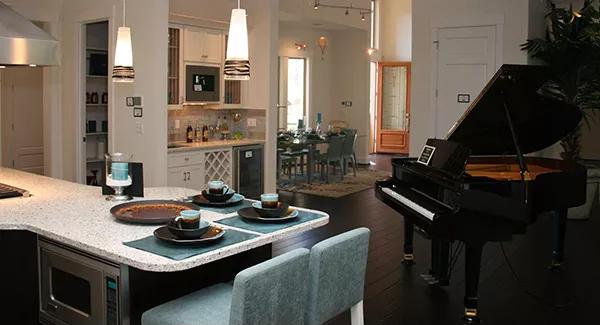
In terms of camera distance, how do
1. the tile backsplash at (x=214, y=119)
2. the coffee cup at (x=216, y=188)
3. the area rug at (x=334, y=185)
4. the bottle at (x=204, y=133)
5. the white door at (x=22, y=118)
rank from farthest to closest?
the area rug at (x=334, y=185) → the white door at (x=22, y=118) → the bottle at (x=204, y=133) → the tile backsplash at (x=214, y=119) → the coffee cup at (x=216, y=188)

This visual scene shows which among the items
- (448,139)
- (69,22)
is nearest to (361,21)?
(69,22)

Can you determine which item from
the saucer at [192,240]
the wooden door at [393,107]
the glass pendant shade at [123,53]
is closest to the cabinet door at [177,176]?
the glass pendant shade at [123,53]

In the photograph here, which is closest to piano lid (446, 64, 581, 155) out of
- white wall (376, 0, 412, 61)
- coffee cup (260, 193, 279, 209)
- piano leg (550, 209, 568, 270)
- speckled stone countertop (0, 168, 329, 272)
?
piano leg (550, 209, 568, 270)

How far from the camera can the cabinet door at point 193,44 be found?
24.4 ft

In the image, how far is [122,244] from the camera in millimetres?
2592

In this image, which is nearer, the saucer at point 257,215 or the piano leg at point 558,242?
the saucer at point 257,215

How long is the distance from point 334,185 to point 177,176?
365cm

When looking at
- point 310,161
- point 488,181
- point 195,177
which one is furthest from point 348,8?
point 488,181

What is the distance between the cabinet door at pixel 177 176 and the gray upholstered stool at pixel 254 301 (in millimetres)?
4376

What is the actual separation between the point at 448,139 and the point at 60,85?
528 centimetres

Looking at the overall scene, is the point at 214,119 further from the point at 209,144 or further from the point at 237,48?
the point at 237,48

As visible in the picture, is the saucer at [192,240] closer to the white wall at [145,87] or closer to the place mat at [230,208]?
the place mat at [230,208]

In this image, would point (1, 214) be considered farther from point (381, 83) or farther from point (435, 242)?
point (381, 83)

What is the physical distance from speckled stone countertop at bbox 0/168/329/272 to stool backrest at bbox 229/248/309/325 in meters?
0.29
